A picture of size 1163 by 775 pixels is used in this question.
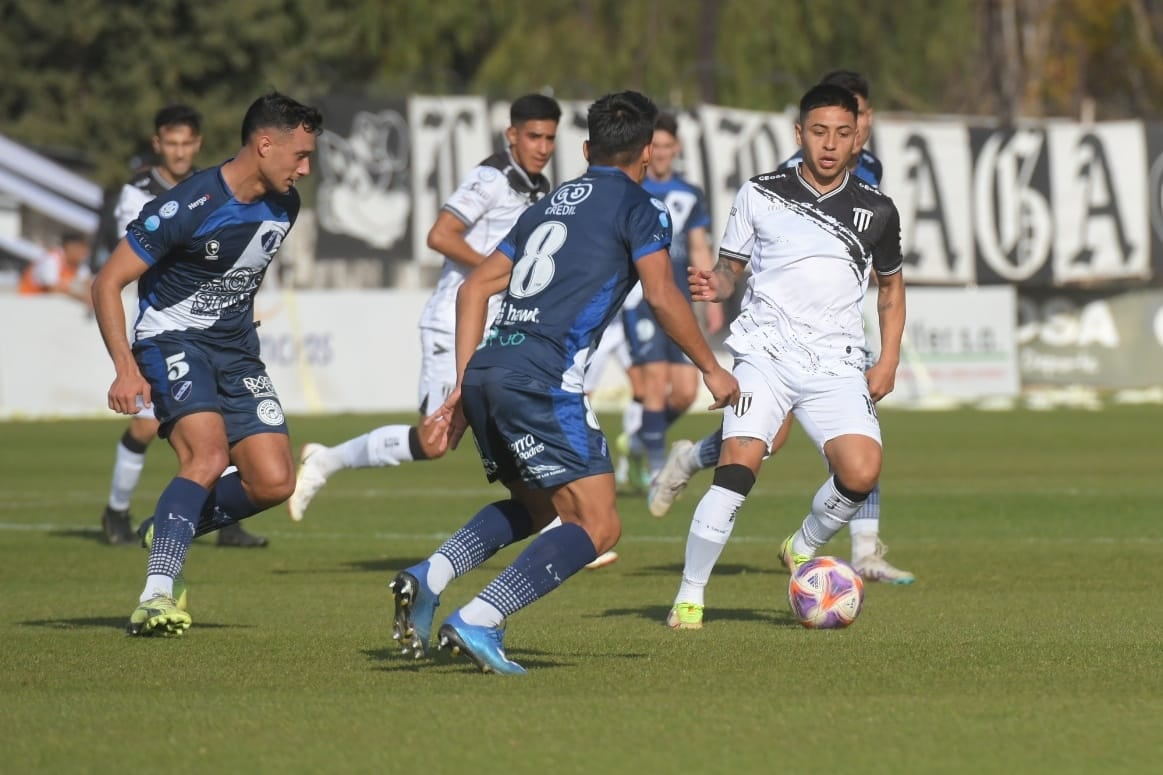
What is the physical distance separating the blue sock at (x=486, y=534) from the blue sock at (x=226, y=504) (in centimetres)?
158

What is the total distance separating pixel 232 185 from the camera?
8266 millimetres

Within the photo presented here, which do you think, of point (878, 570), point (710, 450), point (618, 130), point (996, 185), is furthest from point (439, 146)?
point (618, 130)

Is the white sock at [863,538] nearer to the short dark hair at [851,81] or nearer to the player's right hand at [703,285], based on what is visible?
the short dark hair at [851,81]

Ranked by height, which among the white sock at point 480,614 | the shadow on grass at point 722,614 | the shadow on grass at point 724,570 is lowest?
the shadow on grass at point 724,570

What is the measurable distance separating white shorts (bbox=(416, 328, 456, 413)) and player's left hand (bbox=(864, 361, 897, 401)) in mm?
2961

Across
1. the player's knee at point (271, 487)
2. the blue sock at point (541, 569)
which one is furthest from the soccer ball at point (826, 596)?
the player's knee at point (271, 487)

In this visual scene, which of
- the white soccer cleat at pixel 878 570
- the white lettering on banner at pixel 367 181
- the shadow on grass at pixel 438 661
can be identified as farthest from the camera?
the white lettering on banner at pixel 367 181

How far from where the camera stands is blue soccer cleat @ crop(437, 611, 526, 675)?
6742mm

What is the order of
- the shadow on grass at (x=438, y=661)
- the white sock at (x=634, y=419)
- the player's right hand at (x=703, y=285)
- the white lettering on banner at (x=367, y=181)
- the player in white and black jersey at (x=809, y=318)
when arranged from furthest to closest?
the white lettering on banner at (x=367, y=181), the white sock at (x=634, y=419), the player in white and black jersey at (x=809, y=318), the player's right hand at (x=703, y=285), the shadow on grass at (x=438, y=661)

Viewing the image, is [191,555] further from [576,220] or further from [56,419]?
[56,419]

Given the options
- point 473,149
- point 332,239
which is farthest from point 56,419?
point 473,149

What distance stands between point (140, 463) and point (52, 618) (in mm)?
3542

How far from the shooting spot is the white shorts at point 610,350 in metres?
14.0

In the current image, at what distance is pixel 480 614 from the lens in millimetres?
6754
